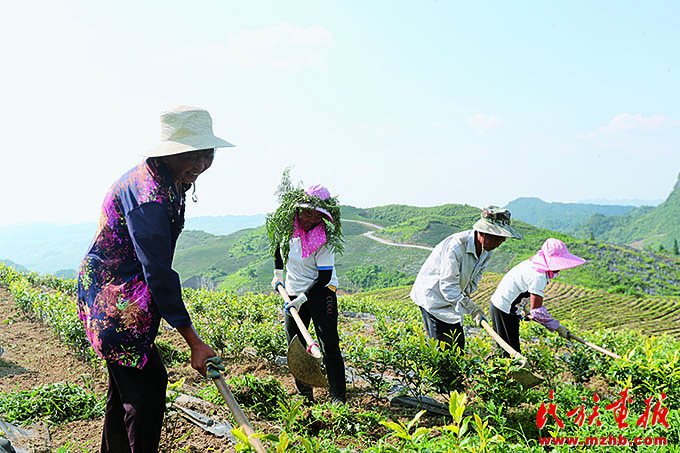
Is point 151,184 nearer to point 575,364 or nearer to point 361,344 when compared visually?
point 361,344

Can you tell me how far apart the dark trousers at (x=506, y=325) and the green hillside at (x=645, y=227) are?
127988mm

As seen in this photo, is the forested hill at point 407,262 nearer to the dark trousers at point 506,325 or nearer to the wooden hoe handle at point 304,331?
the dark trousers at point 506,325

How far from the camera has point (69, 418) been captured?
2.90 metres

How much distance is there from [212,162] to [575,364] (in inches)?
163

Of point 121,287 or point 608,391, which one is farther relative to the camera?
point 608,391

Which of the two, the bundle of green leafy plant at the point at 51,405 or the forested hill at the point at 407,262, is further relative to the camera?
the forested hill at the point at 407,262

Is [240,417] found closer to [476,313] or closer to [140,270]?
[140,270]

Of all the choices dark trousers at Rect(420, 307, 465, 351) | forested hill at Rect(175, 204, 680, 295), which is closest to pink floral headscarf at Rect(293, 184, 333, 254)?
dark trousers at Rect(420, 307, 465, 351)

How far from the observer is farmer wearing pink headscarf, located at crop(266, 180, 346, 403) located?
10.5 ft

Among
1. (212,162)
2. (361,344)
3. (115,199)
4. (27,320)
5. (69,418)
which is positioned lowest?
(27,320)

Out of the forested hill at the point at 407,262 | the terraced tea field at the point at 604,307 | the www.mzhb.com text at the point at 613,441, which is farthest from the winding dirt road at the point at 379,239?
the www.mzhb.com text at the point at 613,441

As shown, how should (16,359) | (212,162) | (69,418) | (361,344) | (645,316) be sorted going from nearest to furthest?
(212,162)
(69,418)
(361,344)
(16,359)
(645,316)

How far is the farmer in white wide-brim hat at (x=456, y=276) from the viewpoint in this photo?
325 cm

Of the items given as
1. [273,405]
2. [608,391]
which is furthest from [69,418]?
[608,391]
